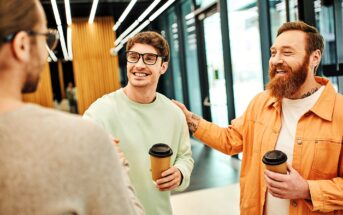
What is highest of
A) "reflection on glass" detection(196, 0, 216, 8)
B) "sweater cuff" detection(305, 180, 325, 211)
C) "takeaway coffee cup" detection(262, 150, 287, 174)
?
"reflection on glass" detection(196, 0, 216, 8)

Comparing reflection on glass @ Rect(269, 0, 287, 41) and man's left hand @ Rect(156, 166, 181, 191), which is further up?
reflection on glass @ Rect(269, 0, 287, 41)

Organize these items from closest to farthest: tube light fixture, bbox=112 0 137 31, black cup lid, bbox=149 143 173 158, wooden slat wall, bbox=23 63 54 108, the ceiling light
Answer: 1. black cup lid, bbox=149 143 173 158
2. the ceiling light
3. tube light fixture, bbox=112 0 137 31
4. wooden slat wall, bbox=23 63 54 108

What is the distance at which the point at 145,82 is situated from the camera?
1.80 metres

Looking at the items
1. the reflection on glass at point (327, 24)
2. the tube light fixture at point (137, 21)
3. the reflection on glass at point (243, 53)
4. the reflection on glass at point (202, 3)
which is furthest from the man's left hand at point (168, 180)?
the tube light fixture at point (137, 21)

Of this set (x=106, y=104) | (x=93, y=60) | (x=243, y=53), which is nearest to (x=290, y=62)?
(x=106, y=104)

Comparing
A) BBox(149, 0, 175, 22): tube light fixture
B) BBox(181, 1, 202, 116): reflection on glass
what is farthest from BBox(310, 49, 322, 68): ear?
BBox(149, 0, 175, 22): tube light fixture

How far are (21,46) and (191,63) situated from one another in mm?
7302

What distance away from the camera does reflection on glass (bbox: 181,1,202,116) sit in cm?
760

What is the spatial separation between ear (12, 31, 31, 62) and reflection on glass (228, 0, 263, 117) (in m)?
4.56

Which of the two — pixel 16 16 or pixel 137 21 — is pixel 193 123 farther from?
pixel 137 21

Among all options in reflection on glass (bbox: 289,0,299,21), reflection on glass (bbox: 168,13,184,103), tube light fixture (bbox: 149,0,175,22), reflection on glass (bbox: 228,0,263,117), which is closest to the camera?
reflection on glass (bbox: 289,0,299,21)

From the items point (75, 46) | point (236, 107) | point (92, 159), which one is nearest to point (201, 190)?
point (236, 107)

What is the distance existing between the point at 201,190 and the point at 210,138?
2419 millimetres

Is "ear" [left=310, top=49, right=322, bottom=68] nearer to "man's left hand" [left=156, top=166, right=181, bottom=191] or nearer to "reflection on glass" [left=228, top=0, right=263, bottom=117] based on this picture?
"man's left hand" [left=156, top=166, right=181, bottom=191]
